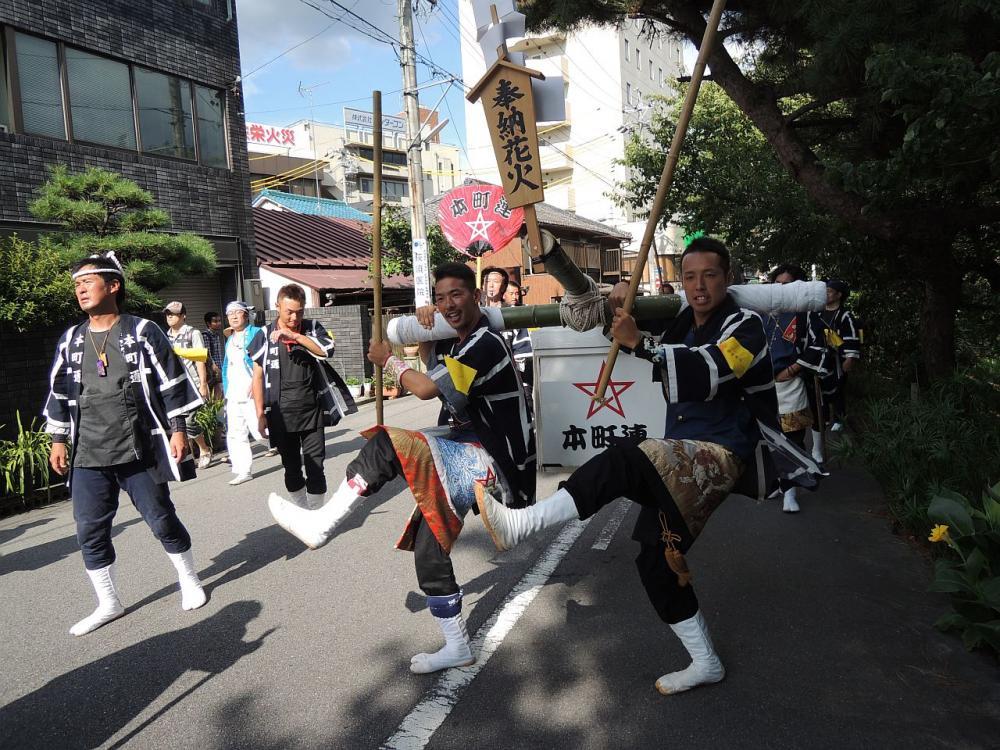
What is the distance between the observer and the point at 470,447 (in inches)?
130

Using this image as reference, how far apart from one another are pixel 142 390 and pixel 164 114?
1130 cm


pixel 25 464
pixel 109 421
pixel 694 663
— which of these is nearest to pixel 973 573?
pixel 694 663

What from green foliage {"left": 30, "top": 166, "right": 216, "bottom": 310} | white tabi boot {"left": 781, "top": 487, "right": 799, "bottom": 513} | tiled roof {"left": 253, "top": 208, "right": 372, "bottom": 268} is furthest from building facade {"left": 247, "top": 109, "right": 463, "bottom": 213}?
white tabi boot {"left": 781, "top": 487, "right": 799, "bottom": 513}

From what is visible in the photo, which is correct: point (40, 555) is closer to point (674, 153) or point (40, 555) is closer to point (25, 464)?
point (25, 464)

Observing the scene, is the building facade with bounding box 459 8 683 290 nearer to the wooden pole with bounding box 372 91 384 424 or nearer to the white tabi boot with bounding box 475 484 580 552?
the wooden pole with bounding box 372 91 384 424

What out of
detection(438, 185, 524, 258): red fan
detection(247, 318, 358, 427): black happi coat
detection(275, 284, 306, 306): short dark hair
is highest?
detection(438, 185, 524, 258): red fan

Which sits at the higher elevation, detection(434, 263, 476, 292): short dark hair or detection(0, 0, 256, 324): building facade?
detection(0, 0, 256, 324): building facade

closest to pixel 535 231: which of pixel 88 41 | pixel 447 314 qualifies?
pixel 447 314

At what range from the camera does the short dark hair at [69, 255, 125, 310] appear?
388 centimetres

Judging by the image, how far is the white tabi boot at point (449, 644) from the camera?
10.7ft

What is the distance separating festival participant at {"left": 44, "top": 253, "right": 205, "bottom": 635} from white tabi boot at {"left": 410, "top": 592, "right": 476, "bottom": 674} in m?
1.76

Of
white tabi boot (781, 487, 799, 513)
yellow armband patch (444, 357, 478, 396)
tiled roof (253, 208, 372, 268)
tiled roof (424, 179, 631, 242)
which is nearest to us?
yellow armband patch (444, 357, 478, 396)

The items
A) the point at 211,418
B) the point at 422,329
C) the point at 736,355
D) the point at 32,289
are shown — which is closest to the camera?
the point at 736,355

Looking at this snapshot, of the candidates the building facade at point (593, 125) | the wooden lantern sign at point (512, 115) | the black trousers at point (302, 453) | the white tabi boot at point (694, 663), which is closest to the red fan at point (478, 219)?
the black trousers at point (302, 453)
